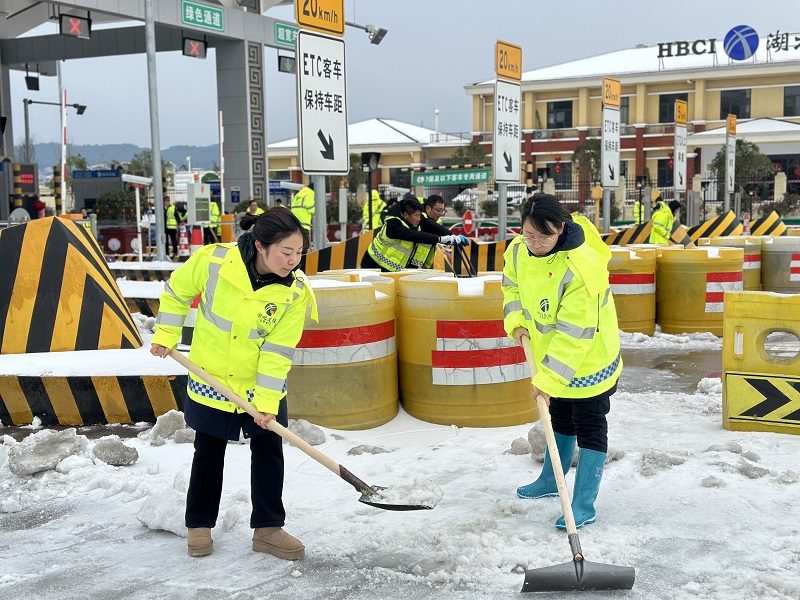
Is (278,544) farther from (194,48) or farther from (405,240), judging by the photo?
(194,48)

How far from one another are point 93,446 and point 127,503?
2.31 feet

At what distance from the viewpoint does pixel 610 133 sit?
14227 mm

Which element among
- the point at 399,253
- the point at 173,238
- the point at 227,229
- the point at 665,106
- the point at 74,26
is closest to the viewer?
the point at 399,253

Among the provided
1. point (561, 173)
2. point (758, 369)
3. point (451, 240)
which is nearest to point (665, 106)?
point (561, 173)

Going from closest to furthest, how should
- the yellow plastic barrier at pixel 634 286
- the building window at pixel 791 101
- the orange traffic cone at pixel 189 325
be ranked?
the orange traffic cone at pixel 189 325
the yellow plastic barrier at pixel 634 286
the building window at pixel 791 101

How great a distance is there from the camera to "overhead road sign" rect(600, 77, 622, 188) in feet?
46.1

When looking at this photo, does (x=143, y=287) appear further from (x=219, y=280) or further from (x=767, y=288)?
(x=767, y=288)

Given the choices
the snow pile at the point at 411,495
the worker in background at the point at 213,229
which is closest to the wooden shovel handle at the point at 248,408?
the snow pile at the point at 411,495

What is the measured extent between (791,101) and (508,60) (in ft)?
165

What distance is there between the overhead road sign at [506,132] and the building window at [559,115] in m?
50.1

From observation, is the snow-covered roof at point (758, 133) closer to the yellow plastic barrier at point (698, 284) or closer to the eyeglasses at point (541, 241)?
the yellow plastic barrier at point (698, 284)

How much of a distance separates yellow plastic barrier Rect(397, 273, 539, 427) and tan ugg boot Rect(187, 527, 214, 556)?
2.32m

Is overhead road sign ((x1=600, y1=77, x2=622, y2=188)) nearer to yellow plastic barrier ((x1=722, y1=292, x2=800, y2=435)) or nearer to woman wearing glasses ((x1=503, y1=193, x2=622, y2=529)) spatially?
yellow plastic barrier ((x1=722, y1=292, x2=800, y2=435))

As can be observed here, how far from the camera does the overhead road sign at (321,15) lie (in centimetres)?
685
